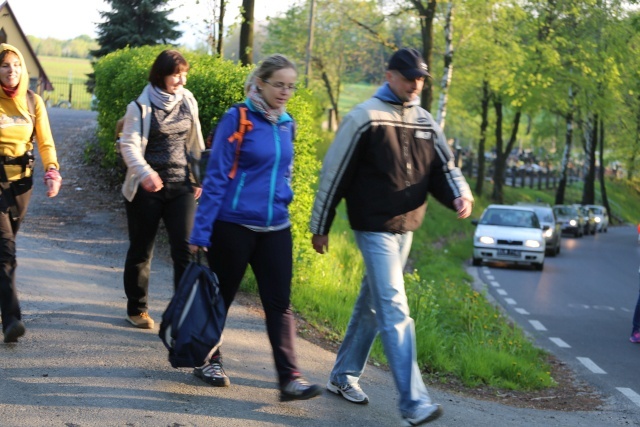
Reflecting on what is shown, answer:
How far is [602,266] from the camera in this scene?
25797 millimetres

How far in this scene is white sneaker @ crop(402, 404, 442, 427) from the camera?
5188 millimetres

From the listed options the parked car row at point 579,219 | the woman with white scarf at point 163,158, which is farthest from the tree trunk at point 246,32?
the parked car row at point 579,219

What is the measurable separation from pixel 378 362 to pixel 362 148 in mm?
2783

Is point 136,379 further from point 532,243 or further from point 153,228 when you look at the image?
point 532,243

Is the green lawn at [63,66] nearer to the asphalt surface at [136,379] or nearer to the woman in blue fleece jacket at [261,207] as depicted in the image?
the asphalt surface at [136,379]

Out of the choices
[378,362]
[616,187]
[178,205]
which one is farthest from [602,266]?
[616,187]

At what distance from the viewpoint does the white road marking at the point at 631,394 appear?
8.05 m

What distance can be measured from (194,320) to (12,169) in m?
1.76

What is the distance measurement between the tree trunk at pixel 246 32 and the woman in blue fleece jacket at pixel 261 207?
1087cm

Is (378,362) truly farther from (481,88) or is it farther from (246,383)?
(481,88)

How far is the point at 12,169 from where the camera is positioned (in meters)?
6.27

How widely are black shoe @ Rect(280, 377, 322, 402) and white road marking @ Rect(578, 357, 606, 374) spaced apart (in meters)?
4.93

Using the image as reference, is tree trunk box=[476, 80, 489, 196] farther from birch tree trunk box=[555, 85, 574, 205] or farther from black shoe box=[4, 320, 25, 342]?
black shoe box=[4, 320, 25, 342]

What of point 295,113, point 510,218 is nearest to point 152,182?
point 295,113
